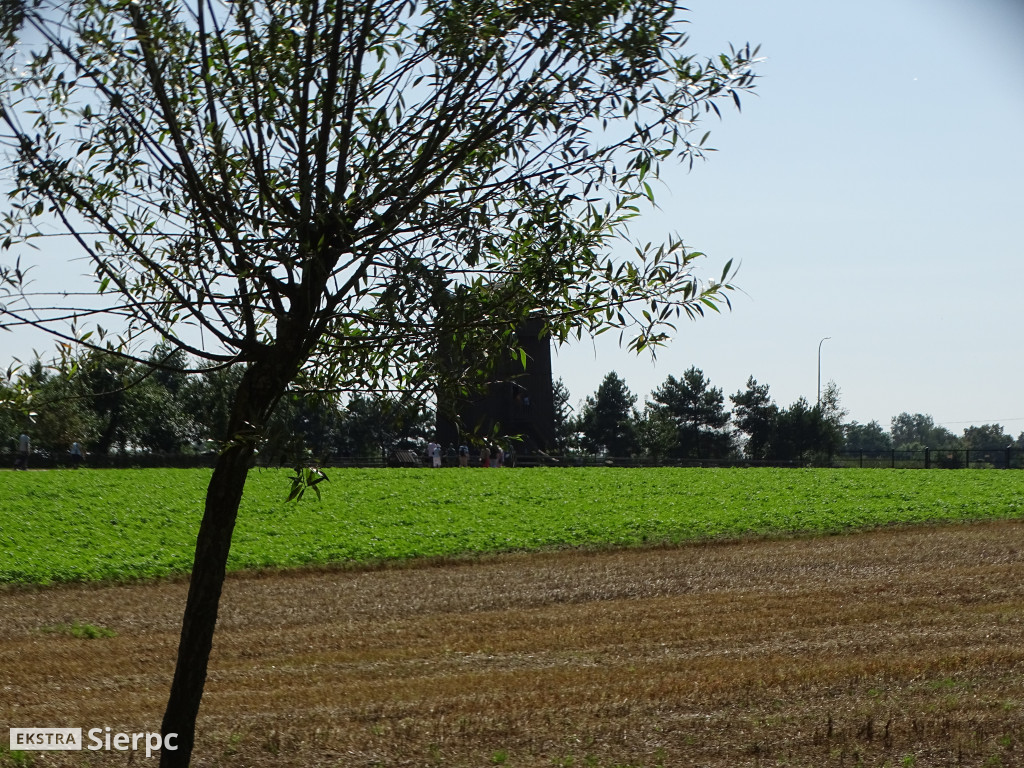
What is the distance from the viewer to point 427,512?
2866 cm

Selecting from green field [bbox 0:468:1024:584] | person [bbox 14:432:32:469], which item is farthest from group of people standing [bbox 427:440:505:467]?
person [bbox 14:432:32:469]

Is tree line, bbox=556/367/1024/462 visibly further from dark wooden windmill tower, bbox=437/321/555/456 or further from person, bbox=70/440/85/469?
person, bbox=70/440/85/469

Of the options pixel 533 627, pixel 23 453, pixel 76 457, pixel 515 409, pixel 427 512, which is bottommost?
→ pixel 533 627

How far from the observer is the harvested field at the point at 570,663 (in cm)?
766

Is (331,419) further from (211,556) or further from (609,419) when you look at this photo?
(609,419)

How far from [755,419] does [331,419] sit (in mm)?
83723

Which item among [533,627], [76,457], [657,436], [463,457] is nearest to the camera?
[533,627]

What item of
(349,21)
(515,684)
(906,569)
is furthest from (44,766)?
(906,569)

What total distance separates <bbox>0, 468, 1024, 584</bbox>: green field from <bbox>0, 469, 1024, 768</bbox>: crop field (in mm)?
149

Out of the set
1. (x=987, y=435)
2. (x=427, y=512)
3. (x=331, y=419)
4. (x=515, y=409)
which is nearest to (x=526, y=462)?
(x=515, y=409)

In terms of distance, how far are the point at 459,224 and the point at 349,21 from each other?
1.21 m

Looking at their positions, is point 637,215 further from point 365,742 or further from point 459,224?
point 365,742

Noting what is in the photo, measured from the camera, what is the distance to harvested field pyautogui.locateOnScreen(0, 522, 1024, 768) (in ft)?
25.1

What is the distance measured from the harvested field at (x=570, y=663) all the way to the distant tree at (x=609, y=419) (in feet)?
227
